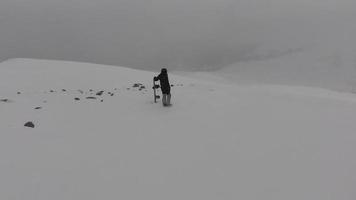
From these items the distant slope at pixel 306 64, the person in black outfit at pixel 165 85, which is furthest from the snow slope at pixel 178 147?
the distant slope at pixel 306 64

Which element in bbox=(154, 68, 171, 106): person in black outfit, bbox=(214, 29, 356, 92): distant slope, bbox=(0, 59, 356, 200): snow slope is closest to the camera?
bbox=(0, 59, 356, 200): snow slope

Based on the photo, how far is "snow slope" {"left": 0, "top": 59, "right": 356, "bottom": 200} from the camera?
36.5ft

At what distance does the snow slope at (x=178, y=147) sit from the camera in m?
11.1

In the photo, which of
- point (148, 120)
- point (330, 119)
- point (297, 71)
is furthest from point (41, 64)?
point (297, 71)

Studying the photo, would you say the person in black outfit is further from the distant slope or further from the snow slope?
the distant slope

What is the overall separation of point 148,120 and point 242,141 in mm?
4201

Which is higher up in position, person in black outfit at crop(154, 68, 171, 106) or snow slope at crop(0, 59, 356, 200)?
person in black outfit at crop(154, 68, 171, 106)

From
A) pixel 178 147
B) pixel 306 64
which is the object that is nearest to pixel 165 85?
pixel 178 147

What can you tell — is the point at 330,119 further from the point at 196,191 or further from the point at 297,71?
the point at 297,71

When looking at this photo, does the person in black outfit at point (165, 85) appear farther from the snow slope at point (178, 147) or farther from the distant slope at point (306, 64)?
the distant slope at point (306, 64)

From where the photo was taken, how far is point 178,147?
46.7 feet

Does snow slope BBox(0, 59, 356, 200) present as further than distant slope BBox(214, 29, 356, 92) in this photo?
No

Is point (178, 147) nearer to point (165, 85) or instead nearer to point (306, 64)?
Result: point (165, 85)

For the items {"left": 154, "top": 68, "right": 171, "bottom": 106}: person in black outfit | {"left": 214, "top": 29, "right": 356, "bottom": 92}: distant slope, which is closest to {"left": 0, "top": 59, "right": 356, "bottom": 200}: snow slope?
{"left": 154, "top": 68, "right": 171, "bottom": 106}: person in black outfit
